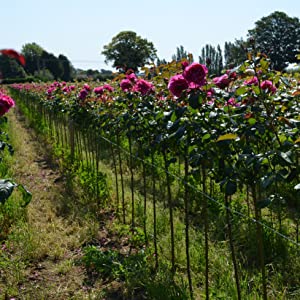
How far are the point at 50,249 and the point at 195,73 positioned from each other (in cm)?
255

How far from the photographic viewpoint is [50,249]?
3734mm

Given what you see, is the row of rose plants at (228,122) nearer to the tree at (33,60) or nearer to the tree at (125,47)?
the tree at (33,60)

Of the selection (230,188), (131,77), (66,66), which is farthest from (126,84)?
(66,66)

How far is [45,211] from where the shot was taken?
4730 mm

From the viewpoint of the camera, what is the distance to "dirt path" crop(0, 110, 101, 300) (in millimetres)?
3064

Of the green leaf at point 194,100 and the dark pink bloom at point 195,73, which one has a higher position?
the dark pink bloom at point 195,73

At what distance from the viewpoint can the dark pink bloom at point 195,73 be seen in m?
1.96

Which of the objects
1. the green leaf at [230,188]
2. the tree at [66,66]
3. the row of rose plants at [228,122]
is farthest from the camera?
the tree at [66,66]

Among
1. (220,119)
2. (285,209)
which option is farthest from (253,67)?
(285,209)

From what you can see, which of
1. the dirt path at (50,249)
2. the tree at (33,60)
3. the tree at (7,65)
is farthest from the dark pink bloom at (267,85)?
the tree at (33,60)

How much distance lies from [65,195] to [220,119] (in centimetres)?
353

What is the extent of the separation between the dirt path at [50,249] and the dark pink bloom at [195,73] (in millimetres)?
1899

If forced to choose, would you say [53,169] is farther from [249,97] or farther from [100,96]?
[249,97]

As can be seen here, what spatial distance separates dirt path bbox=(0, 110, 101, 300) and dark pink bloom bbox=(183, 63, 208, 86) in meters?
1.90
